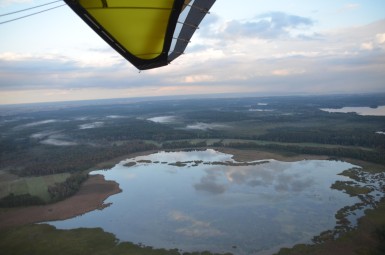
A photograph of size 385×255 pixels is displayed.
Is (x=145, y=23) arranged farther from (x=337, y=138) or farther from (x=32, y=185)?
(x=337, y=138)

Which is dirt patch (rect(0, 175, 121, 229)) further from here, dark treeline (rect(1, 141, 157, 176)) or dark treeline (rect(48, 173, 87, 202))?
dark treeline (rect(1, 141, 157, 176))

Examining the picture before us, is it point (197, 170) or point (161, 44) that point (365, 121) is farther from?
point (161, 44)

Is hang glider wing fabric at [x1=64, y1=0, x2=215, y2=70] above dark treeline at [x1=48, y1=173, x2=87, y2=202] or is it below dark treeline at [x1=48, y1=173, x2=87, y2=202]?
above

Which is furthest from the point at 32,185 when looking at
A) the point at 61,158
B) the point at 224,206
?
the point at 224,206

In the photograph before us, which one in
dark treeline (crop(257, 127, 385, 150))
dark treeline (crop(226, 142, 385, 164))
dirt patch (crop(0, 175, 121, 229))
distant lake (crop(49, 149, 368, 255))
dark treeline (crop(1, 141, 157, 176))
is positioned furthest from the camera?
dark treeline (crop(257, 127, 385, 150))

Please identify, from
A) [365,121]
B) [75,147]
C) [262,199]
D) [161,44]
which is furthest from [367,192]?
[365,121]

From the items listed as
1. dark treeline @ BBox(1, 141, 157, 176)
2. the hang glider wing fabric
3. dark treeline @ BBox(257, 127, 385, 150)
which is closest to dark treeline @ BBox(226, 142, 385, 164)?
dark treeline @ BBox(257, 127, 385, 150)
